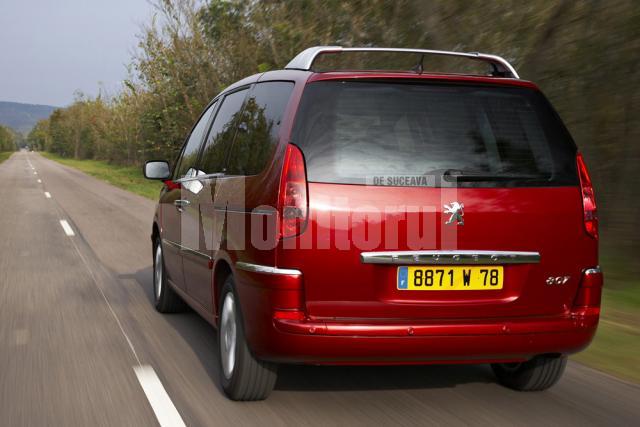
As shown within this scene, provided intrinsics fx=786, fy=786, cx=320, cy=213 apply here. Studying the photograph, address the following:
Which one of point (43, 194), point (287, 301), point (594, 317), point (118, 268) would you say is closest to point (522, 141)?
point (594, 317)

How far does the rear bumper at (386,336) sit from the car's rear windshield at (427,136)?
0.65 metres

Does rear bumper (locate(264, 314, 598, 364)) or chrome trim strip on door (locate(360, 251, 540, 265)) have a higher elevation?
chrome trim strip on door (locate(360, 251, 540, 265))

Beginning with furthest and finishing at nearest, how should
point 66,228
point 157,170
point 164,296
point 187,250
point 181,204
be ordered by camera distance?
point 66,228
point 164,296
point 157,170
point 181,204
point 187,250

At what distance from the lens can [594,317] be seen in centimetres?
399

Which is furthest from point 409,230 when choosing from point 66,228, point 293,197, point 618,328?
point 66,228

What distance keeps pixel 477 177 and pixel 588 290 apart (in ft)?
2.70

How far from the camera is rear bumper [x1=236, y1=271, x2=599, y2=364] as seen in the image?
3.68m

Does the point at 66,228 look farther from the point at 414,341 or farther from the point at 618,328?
the point at 414,341

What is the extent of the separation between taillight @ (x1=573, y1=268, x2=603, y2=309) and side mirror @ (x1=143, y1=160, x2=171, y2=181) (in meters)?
3.68

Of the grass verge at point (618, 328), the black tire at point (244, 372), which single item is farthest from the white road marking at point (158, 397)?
the grass verge at point (618, 328)

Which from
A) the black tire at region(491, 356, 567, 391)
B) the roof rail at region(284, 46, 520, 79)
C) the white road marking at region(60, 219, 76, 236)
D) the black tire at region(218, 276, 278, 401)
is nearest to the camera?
the black tire at region(218, 276, 278, 401)

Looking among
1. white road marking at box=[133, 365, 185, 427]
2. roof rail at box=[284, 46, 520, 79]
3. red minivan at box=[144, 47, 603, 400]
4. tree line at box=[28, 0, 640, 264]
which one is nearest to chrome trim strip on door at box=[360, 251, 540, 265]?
red minivan at box=[144, 47, 603, 400]

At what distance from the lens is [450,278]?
376 centimetres

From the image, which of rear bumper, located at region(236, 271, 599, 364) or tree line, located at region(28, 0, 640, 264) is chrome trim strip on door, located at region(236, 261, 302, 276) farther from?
tree line, located at region(28, 0, 640, 264)
